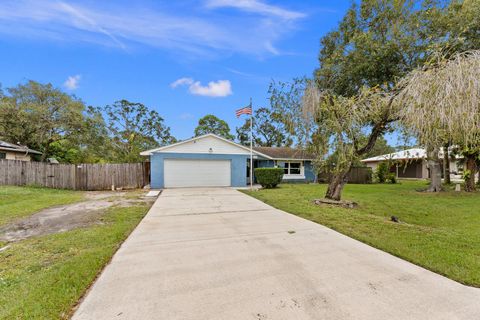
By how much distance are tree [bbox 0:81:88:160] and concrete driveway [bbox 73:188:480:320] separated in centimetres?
2026

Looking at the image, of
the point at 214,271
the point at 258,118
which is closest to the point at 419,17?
the point at 214,271

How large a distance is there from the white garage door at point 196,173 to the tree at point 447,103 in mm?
12052

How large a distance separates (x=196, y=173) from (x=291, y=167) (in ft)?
28.3

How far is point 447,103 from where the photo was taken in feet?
13.1

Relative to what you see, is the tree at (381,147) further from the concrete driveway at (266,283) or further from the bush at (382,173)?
the concrete driveway at (266,283)

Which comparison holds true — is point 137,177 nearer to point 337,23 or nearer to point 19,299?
point 19,299

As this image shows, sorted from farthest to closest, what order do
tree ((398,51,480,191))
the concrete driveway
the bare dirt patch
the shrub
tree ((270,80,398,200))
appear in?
1. the shrub
2. tree ((270,80,398,200))
3. the bare dirt patch
4. tree ((398,51,480,191))
5. the concrete driveway

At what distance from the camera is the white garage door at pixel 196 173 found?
14.7 metres

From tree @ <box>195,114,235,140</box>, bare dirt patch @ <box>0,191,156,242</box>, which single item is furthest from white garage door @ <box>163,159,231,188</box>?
tree @ <box>195,114,235,140</box>

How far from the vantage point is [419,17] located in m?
9.49

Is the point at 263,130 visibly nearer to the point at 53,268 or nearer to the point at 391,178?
the point at 391,178

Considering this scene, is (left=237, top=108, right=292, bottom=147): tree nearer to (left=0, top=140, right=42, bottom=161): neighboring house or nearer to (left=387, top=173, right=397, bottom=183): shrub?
(left=387, top=173, right=397, bottom=183): shrub

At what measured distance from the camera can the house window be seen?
1933 cm

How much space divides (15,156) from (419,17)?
86.5ft
